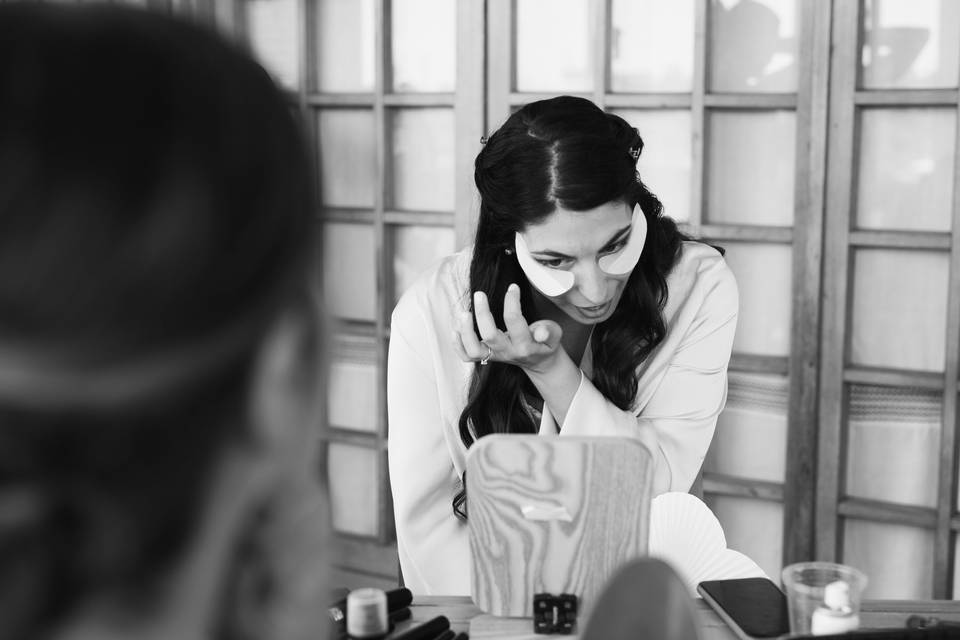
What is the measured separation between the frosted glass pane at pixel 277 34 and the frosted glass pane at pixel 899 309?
1.63 m

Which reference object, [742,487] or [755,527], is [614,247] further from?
[755,527]

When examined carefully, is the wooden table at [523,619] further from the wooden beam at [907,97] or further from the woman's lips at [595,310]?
the wooden beam at [907,97]

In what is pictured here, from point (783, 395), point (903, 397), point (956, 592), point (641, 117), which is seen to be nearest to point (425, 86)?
point (641, 117)

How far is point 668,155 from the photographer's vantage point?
8.30 feet

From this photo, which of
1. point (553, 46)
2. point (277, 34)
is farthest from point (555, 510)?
point (277, 34)

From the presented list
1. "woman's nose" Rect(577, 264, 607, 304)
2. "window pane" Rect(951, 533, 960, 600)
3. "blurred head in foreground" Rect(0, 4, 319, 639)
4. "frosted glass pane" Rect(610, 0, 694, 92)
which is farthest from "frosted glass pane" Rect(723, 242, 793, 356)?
"blurred head in foreground" Rect(0, 4, 319, 639)

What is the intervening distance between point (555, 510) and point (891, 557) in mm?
1592

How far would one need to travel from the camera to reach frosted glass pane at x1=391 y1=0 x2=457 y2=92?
9.07 feet

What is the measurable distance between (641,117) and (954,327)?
87 centimetres

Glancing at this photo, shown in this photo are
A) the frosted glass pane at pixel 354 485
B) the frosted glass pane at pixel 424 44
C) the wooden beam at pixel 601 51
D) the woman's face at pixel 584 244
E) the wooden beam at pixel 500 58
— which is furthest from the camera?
the frosted glass pane at pixel 354 485

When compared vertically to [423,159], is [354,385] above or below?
below

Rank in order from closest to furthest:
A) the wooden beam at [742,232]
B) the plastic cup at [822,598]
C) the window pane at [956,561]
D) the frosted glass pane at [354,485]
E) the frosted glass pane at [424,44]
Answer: the plastic cup at [822,598] → the window pane at [956,561] → the wooden beam at [742,232] → the frosted glass pane at [424,44] → the frosted glass pane at [354,485]

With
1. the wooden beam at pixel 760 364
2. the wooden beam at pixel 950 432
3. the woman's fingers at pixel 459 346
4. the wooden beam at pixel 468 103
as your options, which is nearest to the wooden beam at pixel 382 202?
the wooden beam at pixel 468 103

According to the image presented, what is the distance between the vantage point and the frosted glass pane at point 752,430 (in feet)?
8.15
